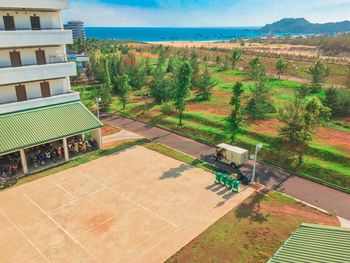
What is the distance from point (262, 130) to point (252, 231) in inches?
773

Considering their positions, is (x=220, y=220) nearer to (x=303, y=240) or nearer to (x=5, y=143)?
(x=303, y=240)

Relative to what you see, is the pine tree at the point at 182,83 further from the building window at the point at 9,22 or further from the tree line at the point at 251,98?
the building window at the point at 9,22

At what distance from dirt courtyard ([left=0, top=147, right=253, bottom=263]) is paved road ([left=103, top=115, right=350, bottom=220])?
3.34m

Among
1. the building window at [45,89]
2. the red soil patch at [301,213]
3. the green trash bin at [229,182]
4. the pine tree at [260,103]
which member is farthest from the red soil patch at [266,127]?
the building window at [45,89]

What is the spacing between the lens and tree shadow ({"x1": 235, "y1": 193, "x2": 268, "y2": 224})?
23.3 m

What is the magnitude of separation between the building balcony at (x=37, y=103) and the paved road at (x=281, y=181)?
10.6 m

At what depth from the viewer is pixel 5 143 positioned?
94.1 feet

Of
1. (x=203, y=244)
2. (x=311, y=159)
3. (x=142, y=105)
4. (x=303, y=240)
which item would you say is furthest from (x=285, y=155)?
(x=142, y=105)

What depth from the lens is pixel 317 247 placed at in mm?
13625

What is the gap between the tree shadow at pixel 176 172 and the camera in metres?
30.0

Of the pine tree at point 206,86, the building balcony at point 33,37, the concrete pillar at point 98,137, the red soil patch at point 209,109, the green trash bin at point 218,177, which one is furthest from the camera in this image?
the pine tree at point 206,86

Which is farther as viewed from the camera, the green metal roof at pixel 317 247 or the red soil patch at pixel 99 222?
the red soil patch at pixel 99 222

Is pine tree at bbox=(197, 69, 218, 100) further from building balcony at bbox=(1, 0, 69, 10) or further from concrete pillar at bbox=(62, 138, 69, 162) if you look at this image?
concrete pillar at bbox=(62, 138, 69, 162)

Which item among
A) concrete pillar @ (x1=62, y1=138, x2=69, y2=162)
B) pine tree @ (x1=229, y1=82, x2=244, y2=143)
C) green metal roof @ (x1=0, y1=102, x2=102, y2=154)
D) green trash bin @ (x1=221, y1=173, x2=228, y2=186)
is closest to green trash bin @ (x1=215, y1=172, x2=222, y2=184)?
green trash bin @ (x1=221, y1=173, x2=228, y2=186)
